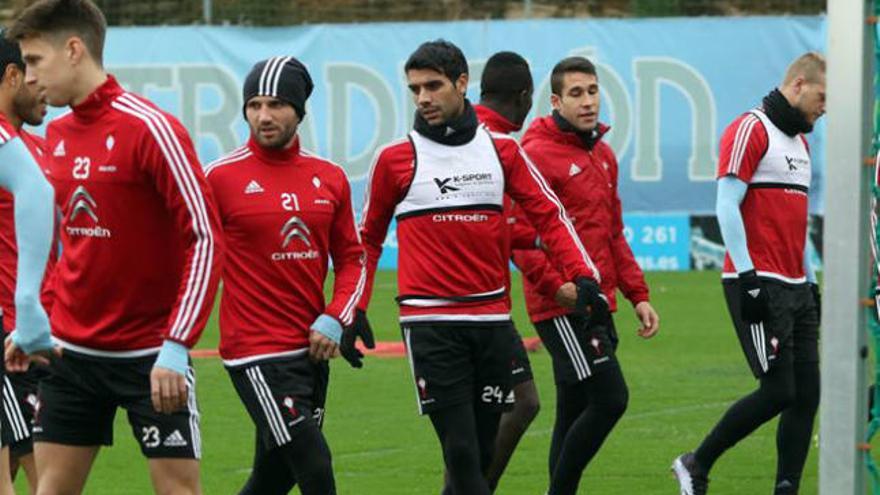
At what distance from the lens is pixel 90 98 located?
6.75 metres

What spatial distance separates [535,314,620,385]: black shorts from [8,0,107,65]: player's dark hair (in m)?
3.39

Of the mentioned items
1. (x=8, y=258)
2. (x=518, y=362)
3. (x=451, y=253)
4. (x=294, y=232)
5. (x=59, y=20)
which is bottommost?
(x=518, y=362)

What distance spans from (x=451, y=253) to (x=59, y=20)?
2359 mm

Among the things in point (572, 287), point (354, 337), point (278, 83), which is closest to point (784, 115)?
point (572, 287)

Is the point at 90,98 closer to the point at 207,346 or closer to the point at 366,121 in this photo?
the point at 207,346

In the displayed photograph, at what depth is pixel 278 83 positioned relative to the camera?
308 inches

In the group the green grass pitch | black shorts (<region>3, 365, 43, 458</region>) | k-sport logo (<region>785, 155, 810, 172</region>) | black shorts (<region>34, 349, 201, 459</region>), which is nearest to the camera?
black shorts (<region>34, 349, 201, 459</region>)

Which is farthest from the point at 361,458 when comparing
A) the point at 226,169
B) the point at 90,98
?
the point at 90,98

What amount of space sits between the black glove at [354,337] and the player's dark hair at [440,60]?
1.10 meters

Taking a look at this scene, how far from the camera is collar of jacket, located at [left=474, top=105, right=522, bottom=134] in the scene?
372 inches

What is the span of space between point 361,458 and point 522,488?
136cm

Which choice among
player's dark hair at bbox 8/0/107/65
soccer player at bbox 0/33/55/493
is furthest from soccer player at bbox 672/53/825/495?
player's dark hair at bbox 8/0/107/65

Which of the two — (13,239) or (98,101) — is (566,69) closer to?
(13,239)

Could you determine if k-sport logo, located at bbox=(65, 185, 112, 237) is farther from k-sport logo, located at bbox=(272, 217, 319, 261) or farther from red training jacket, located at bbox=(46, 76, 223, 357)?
k-sport logo, located at bbox=(272, 217, 319, 261)
